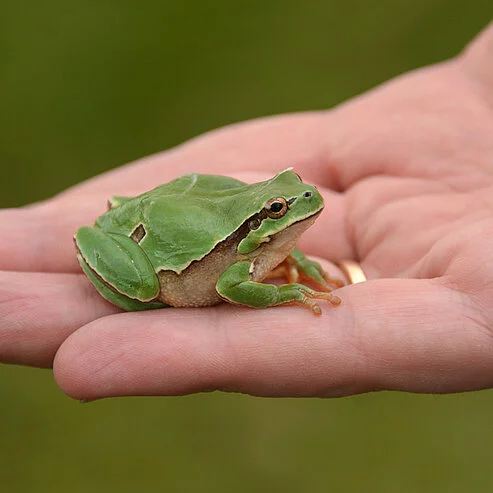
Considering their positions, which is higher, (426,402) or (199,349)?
(199,349)

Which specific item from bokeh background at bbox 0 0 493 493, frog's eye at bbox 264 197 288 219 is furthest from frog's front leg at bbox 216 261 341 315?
bokeh background at bbox 0 0 493 493

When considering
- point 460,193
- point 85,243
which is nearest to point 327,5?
point 460,193

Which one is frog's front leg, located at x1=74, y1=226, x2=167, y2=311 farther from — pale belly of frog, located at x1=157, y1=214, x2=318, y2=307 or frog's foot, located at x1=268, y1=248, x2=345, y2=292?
frog's foot, located at x1=268, y1=248, x2=345, y2=292

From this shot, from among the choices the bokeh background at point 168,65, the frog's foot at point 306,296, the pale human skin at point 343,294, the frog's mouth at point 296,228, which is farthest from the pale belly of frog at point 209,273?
the bokeh background at point 168,65

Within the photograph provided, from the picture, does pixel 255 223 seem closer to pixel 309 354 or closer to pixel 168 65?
pixel 309 354

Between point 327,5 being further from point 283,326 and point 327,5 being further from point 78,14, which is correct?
point 283,326

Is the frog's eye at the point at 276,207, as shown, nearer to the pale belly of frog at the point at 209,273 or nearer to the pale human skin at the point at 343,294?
the pale belly of frog at the point at 209,273
